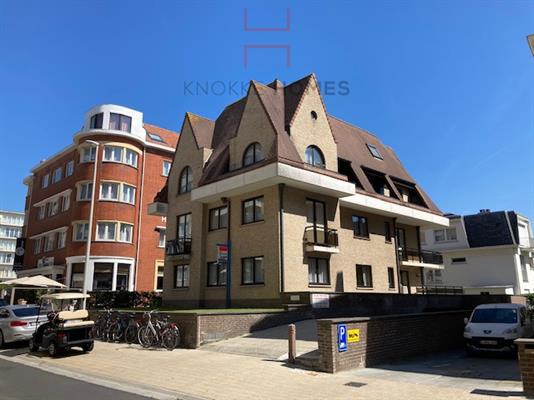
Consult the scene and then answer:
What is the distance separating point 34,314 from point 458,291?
32169 mm

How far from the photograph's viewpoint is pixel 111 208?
37.7m

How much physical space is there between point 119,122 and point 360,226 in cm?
2404

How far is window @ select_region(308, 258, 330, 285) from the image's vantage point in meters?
23.6

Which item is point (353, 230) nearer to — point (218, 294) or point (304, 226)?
point (304, 226)

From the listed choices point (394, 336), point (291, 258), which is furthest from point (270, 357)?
point (291, 258)

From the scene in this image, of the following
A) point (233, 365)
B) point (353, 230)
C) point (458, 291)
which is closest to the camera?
point (233, 365)

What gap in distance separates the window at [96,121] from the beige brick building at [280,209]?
492 inches

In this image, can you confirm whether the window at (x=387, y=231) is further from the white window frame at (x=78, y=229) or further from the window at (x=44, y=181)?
the window at (x=44, y=181)

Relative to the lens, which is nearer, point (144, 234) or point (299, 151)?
point (299, 151)

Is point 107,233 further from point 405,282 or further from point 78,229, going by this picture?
point 405,282

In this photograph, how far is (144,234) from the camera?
1549 inches

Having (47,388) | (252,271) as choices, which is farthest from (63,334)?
(252,271)

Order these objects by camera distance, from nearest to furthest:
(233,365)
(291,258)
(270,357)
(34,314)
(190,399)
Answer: (190,399)
(233,365)
(270,357)
(34,314)
(291,258)

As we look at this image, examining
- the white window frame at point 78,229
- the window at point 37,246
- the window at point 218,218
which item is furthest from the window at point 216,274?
the window at point 37,246
